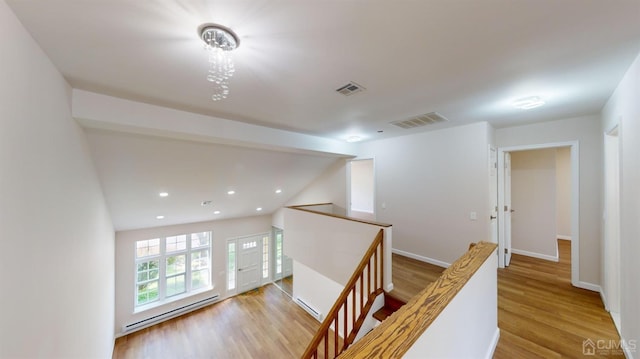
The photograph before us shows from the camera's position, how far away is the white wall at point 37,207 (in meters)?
1.10

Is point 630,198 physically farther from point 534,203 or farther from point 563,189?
point 563,189

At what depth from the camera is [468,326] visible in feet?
4.79

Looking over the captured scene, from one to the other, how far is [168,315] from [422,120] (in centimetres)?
741

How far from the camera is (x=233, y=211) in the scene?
6.55 m

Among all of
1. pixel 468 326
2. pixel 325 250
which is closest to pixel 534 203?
pixel 325 250

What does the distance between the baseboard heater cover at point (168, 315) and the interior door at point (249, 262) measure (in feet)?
2.88

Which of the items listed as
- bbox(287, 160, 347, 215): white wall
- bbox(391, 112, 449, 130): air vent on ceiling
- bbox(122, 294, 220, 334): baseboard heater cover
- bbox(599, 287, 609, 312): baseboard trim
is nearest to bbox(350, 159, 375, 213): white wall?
bbox(287, 160, 347, 215): white wall

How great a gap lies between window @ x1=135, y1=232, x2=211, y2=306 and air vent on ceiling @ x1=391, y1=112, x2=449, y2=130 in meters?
6.36

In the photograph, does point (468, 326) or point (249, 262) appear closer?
point (468, 326)

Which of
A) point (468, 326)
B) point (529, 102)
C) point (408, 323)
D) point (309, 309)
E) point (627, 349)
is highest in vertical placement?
point (529, 102)

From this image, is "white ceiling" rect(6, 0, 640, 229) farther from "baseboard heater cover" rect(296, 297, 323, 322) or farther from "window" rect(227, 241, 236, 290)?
"window" rect(227, 241, 236, 290)

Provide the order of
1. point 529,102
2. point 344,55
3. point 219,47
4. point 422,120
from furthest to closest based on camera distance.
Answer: point 422,120 < point 529,102 < point 344,55 < point 219,47

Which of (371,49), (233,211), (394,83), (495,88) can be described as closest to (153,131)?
(371,49)

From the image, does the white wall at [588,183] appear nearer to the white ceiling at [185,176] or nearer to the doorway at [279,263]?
the white ceiling at [185,176]
